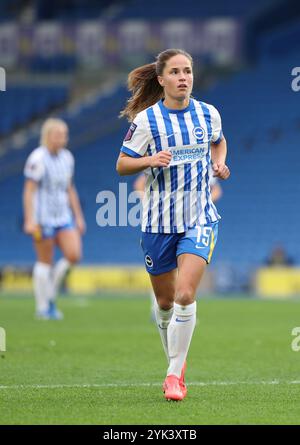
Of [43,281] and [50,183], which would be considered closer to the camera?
[43,281]

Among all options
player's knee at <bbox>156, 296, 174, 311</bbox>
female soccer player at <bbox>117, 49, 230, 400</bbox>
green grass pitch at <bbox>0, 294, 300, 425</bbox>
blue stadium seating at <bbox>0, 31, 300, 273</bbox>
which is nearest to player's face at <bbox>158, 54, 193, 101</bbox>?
female soccer player at <bbox>117, 49, 230, 400</bbox>

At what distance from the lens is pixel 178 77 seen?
704 cm

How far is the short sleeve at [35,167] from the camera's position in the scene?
14062mm

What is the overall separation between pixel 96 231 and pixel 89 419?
76.5ft

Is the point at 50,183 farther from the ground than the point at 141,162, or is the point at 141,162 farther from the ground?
the point at 50,183

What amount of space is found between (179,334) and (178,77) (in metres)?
1.68

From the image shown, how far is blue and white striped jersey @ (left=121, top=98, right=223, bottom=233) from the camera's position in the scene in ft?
23.1

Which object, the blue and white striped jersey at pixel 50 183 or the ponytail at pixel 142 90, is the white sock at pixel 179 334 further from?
the blue and white striped jersey at pixel 50 183

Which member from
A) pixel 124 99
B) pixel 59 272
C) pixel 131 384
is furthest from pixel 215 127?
pixel 124 99

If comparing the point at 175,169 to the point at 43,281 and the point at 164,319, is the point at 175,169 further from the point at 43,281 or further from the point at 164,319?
the point at 43,281

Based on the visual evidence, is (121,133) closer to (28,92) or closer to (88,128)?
(88,128)

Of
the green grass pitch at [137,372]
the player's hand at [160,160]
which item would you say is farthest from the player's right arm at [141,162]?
the green grass pitch at [137,372]

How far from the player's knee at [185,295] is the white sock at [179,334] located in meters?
0.04
